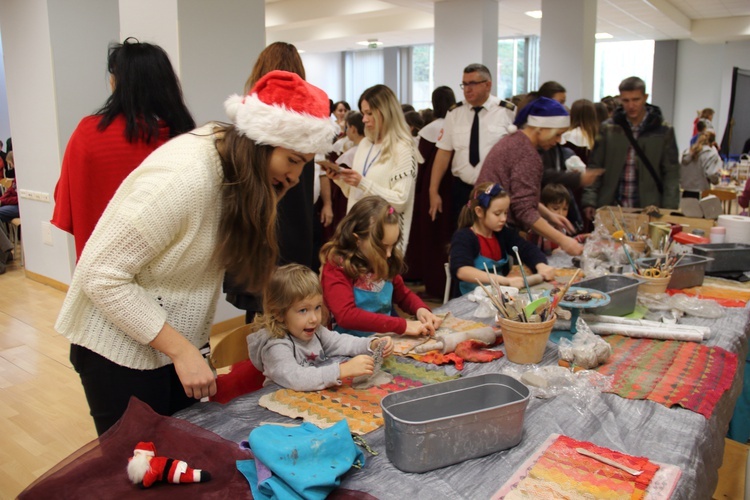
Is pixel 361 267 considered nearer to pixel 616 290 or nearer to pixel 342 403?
pixel 342 403

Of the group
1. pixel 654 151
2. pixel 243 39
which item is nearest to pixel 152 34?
pixel 243 39

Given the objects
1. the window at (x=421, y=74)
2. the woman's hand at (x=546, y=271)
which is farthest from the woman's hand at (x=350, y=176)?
the window at (x=421, y=74)

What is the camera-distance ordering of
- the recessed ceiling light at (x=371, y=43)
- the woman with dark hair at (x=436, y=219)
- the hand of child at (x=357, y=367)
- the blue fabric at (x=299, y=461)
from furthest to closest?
the recessed ceiling light at (x=371, y=43)
the woman with dark hair at (x=436, y=219)
the hand of child at (x=357, y=367)
the blue fabric at (x=299, y=461)

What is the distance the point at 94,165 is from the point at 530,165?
184 centimetres

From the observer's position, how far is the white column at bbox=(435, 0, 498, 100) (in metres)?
6.81

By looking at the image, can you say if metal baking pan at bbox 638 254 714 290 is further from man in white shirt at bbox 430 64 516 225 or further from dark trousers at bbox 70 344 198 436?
dark trousers at bbox 70 344 198 436

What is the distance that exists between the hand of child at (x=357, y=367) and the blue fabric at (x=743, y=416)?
165cm

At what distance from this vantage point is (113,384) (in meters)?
1.33

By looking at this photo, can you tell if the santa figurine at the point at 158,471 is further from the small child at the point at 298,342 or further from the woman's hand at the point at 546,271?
the woman's hand at the point at 546,271

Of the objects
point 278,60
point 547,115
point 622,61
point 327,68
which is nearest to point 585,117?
point 547,115

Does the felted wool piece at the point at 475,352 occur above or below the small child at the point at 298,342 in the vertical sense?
below

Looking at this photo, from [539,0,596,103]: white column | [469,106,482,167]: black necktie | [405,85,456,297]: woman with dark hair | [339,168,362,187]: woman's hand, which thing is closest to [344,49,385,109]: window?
[539,0,596,103]: white column

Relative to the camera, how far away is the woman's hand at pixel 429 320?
6.13ft

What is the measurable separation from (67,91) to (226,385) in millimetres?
3738
